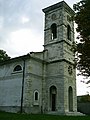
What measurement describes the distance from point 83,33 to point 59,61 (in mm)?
13398

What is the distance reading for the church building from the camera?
2511cm

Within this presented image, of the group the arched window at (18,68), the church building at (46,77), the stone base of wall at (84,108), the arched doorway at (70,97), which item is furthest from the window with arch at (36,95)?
the stone base of wall at (84,108)

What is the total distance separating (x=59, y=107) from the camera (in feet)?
82.6

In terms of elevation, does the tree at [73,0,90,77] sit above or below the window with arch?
above

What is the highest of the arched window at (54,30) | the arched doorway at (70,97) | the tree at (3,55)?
the arched window at (54,30)

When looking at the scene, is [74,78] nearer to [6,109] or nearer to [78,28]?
[6,109]

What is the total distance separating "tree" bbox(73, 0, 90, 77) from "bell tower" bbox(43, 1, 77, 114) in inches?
393

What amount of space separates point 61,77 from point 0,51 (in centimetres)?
1987

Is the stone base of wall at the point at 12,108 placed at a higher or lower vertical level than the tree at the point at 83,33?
lower

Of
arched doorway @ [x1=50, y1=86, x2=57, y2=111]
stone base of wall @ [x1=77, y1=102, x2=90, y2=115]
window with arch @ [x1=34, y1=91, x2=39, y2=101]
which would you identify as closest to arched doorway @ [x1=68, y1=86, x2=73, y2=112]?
arched doorway @ [x1=50, y1=86, x2=57, y2=111]

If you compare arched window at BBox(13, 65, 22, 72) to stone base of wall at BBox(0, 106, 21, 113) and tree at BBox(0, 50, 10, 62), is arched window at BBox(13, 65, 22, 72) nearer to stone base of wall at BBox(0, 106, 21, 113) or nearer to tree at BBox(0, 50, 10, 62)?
stone base of wall at BBox(0, 106, 21, 113)

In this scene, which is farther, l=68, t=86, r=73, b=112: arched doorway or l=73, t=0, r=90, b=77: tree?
l=68, t=86, r=73, b=112: arched doorway

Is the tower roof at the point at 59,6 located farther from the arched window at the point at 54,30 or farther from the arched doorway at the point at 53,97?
the arched doorway at the point at 53,97

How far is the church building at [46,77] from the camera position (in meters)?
25.1
